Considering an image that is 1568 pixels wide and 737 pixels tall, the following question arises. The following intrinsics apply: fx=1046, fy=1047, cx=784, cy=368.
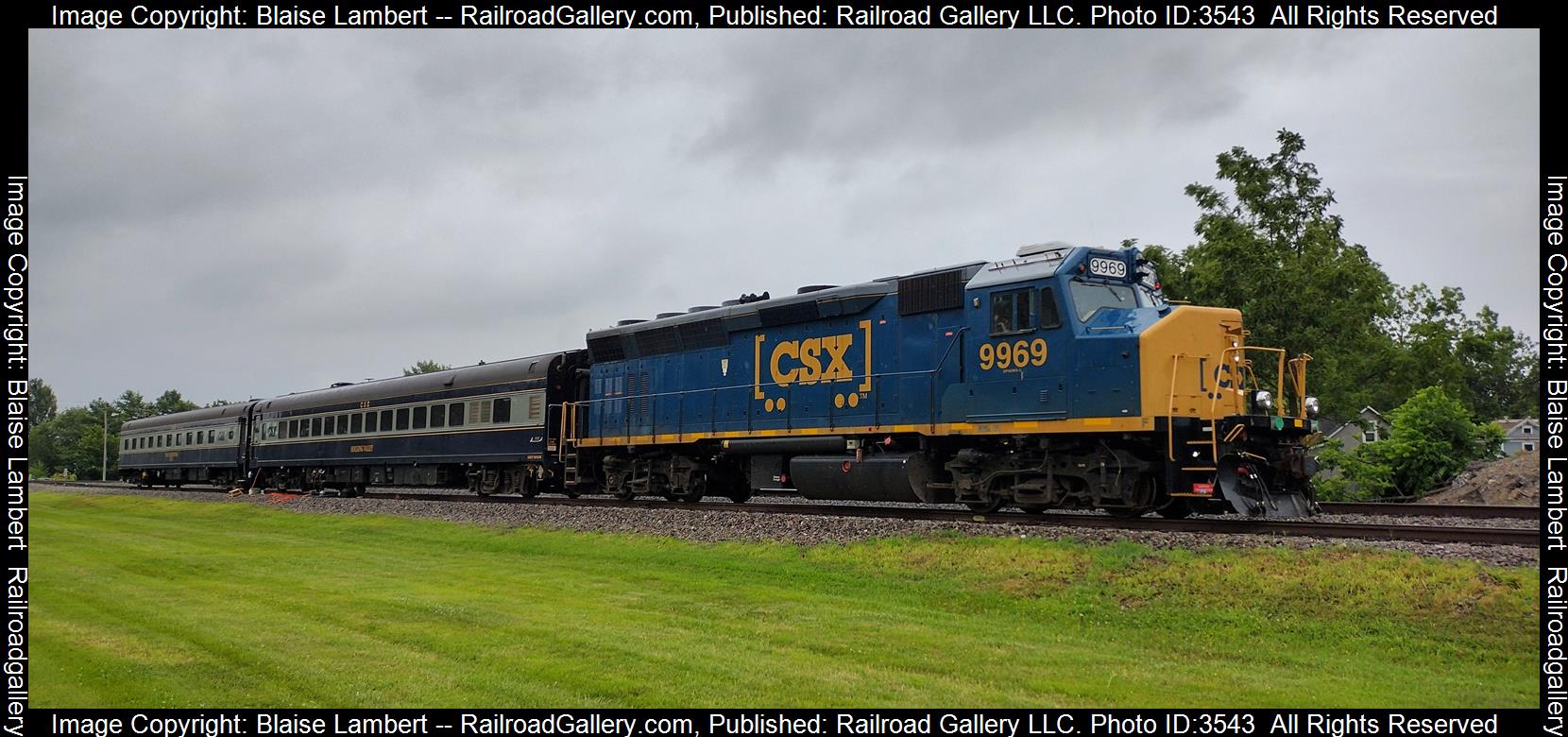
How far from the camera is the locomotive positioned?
1432 centimetres

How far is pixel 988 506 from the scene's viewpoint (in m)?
16.3

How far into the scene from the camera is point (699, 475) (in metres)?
22.2

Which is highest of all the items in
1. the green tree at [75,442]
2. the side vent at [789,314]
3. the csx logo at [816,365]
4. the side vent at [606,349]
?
the side vent at [789,314]

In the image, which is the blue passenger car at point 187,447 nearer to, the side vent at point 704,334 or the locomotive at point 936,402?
the locomotive at point 936,402

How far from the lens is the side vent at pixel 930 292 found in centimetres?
1700

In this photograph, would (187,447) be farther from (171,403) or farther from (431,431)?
(171,403)

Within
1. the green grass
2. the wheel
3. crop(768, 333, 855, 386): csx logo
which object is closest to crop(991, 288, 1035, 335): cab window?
the wheel

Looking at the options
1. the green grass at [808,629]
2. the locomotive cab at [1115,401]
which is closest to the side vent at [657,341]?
the locomotive cab at [1115,401]

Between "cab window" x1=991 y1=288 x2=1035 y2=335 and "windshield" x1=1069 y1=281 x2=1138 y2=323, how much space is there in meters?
0.70

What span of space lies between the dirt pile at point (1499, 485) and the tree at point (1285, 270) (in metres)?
7.79

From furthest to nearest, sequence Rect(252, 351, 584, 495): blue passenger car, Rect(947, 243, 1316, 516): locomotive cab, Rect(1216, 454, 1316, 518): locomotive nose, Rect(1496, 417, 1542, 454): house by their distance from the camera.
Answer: Rect(1496, 417, 1542, 454): house, Rect(252, 351, 584, 495): blue passenger car, Rect(947, 243, 1316, 516): locomotive cab, Rect(1216, 454, 1316, 518): locomotive nose

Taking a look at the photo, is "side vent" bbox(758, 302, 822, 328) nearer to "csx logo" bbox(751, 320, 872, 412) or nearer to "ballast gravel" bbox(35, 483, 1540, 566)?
"csx logo" bbox(751, 320, 872, 412)

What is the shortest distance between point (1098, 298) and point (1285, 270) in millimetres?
19656
